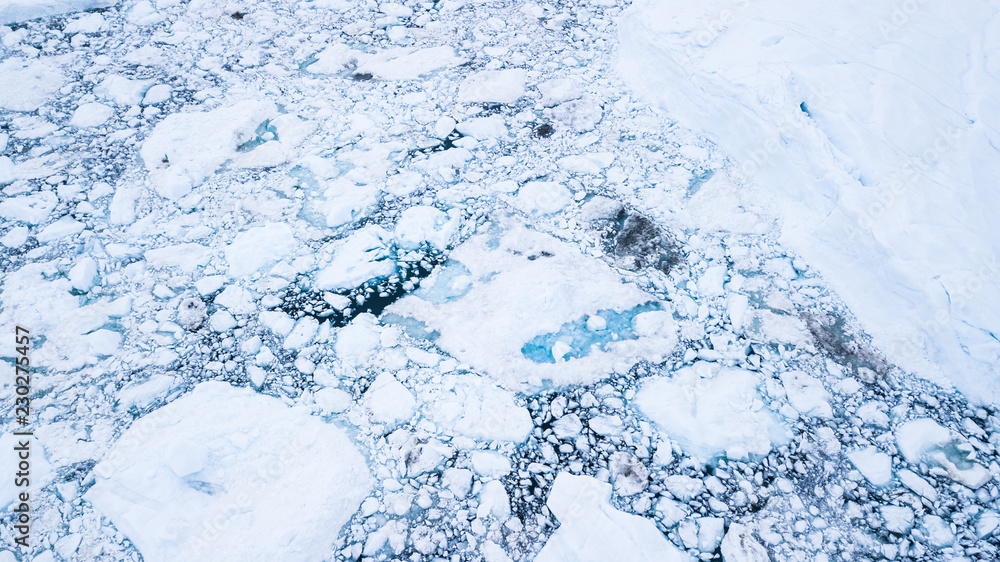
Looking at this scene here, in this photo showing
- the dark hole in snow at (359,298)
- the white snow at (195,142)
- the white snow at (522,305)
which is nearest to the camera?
the white snow at (522,305)

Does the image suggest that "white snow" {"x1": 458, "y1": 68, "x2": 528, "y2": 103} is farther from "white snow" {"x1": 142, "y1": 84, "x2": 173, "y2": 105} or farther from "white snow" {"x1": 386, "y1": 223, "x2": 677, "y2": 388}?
"white snow" {"x1": 142, "y1": 84, "x2": 173, "y2": 105}

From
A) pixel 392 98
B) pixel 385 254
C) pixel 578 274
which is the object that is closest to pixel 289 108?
pixel 392 98

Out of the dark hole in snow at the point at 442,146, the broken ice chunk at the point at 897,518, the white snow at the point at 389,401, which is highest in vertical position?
the dark hole in snow at the point at 442,146

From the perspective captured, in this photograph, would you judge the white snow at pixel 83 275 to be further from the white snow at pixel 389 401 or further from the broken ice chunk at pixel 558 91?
the broken ice chunk at pixel 558 91

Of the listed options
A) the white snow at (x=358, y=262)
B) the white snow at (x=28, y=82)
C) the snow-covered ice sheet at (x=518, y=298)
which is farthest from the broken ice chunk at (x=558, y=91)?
the white snow at (x=28, y=82)

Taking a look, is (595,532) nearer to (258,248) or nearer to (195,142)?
(258,248)

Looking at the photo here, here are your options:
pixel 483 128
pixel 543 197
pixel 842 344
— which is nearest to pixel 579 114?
pixel 483 128

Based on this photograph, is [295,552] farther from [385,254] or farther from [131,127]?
[131,127]
